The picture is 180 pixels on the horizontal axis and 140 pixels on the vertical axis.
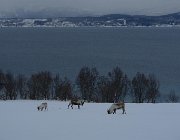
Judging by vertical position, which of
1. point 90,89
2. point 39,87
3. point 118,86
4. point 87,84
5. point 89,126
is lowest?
point 90,89

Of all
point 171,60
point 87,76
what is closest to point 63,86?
A: point 87,76

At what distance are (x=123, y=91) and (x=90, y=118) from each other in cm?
5445

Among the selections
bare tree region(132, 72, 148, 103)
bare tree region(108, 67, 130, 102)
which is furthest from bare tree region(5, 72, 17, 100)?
bare tree region(132, 72, 148, 103)

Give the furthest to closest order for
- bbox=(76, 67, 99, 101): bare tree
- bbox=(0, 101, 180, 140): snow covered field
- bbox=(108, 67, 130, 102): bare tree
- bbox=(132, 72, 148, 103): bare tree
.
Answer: bbox=(132, 72, 148, 103): bare tree, bbox=(76, 67, 99, 101): bare tree, bbox=(108, 67, 130, 102): bare tree, bbox=(0, 101, 180, 140): snow covered field

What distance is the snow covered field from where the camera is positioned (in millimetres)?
15969

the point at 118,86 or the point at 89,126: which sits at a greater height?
the point at 89,126

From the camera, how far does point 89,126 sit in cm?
1828

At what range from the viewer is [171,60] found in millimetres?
148750

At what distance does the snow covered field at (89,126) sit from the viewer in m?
16.0

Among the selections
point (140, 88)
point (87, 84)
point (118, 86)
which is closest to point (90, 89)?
point (87, 84)

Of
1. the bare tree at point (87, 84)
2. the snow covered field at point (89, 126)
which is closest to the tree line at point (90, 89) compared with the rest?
the bare tree at point (87, 84)

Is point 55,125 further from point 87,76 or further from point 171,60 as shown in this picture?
point 171,60

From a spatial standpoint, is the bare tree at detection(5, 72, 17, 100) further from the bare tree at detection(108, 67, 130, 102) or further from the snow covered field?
the snow covered field

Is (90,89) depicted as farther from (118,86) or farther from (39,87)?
(39,87)
